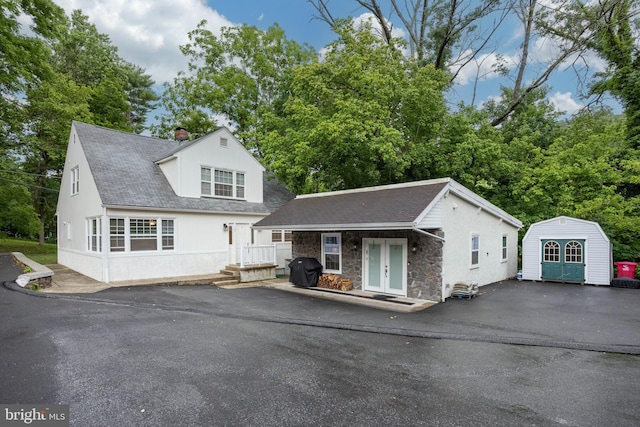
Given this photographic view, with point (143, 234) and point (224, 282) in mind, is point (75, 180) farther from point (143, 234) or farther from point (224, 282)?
point (224, 282)

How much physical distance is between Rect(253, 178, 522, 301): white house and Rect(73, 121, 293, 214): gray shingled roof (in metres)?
3.08

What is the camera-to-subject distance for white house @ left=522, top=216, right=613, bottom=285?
1282cm

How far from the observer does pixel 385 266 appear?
37.0 ft

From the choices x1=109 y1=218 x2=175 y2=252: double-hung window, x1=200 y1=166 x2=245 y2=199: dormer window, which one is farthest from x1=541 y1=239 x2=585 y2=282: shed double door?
x1=109 y1=218 x2=175 y2=252: double-hung window

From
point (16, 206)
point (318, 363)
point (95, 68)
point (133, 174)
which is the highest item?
point (95, 68)

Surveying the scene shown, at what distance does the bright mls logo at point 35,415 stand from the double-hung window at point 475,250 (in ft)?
39.4

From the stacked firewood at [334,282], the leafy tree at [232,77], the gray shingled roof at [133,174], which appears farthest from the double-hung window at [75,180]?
the stacked firewood at [334,282]

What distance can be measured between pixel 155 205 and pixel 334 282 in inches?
301

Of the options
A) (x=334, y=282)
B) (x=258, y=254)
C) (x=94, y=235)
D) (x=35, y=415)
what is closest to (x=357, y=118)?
(x=258, y=254)

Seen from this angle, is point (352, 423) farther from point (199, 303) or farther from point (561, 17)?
point (561, 17)

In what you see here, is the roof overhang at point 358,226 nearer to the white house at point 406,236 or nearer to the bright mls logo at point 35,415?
the white house at point 406,236

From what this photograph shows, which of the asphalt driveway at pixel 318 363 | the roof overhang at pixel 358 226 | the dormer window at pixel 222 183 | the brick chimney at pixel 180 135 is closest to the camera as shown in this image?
the asphalt driveway at pixel 318 363

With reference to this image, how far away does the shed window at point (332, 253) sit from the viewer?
12711 millimetres

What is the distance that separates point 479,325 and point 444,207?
4053 millimetres
